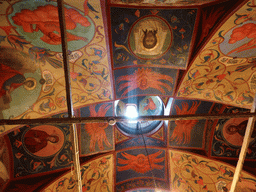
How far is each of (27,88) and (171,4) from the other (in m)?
4.92

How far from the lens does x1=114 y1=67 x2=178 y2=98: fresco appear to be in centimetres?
655

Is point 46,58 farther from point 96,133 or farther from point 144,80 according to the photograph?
point 96,133

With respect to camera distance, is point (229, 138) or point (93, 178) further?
point (93, 178)

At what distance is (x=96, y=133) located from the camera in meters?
8.02

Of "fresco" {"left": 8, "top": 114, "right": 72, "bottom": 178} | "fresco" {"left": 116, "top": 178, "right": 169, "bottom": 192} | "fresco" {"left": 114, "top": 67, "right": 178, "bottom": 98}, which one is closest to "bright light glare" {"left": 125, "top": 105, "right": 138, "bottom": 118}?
"fresco" {"left": 116, "top": 178, "right": 169, "bottom": 192}

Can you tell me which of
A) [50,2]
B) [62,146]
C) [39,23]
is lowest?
[62,146]

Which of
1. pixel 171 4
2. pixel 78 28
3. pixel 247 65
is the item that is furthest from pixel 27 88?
pixel 247 65

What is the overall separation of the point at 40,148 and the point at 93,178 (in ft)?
8.73

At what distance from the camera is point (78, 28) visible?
512 cm

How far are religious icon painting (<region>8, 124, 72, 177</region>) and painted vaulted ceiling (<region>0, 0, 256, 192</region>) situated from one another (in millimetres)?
35

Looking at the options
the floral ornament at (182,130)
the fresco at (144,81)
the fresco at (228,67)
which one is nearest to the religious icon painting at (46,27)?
the fresco at (144,81)

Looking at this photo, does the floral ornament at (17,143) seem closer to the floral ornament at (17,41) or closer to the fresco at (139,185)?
the floral ornament at (17,41)

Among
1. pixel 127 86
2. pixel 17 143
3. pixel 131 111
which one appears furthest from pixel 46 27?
pixel 131 111

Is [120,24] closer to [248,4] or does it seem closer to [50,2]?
[50,2]
